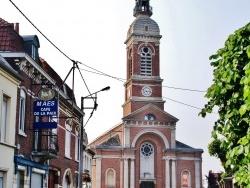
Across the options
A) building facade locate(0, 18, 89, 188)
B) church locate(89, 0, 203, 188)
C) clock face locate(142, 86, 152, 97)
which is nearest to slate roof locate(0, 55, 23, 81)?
building facade locate(0, 18, 89, 188)

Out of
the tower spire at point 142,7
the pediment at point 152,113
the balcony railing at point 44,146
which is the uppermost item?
the tower spire at point 142,7

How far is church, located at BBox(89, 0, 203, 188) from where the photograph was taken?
196 feet

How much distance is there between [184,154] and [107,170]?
376 inches

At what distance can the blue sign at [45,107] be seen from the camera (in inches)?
779

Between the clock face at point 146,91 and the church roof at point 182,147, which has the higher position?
the clock face at point 146,91

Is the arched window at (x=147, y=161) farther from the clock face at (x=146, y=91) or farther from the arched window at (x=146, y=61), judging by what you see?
the arched window at (x=146, y=61)

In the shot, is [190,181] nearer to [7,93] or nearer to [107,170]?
[107,170]

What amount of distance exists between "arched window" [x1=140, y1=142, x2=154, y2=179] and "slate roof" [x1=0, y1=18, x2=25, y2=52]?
136 ft

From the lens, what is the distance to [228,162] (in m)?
9.15

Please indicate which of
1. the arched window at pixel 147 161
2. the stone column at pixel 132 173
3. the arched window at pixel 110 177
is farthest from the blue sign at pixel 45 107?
the arched window at pixel 147 161

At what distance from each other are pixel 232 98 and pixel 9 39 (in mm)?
12830

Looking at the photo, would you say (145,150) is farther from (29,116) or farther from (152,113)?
(29,116)

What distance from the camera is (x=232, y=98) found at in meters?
9.27

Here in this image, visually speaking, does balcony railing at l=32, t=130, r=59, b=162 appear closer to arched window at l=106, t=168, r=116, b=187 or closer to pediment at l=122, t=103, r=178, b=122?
arched window at l=106, t=168, r=116, b=187
